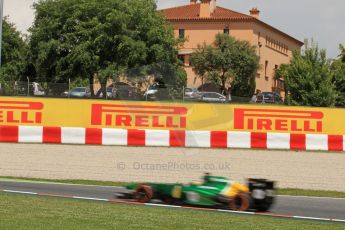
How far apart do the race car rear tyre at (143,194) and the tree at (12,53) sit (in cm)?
5951

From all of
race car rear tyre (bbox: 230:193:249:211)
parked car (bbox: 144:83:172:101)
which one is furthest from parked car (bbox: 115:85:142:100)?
race car rear tyre (bbox: 230:193:249:211)

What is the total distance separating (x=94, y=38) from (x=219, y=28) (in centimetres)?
3267

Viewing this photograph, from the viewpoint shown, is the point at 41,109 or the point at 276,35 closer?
the point at 41,109

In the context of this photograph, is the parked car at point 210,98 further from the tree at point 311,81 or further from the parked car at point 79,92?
the tree at point 311,81

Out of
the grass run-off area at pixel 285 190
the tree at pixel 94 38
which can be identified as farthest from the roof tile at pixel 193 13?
the grass run-off area at pixel 285 190

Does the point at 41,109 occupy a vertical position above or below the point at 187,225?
above

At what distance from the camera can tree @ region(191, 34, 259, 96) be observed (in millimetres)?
76875

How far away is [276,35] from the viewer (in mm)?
101688

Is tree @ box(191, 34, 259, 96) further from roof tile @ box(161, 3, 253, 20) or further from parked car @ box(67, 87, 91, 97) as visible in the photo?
parked car @ box(67, 87, 91, 97)

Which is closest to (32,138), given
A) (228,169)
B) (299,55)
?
(228,169)

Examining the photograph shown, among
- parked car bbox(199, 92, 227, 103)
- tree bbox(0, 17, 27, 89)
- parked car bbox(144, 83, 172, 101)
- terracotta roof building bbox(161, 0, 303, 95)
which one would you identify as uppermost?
terracotta roof building bbox(161, 0, 303, 95)

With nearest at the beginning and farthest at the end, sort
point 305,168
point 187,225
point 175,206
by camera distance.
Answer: point 187,225
point 175,206
point 305,168

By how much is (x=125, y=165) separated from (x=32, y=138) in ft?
7.07

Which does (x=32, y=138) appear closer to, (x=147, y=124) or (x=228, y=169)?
(x=147, y=124)
